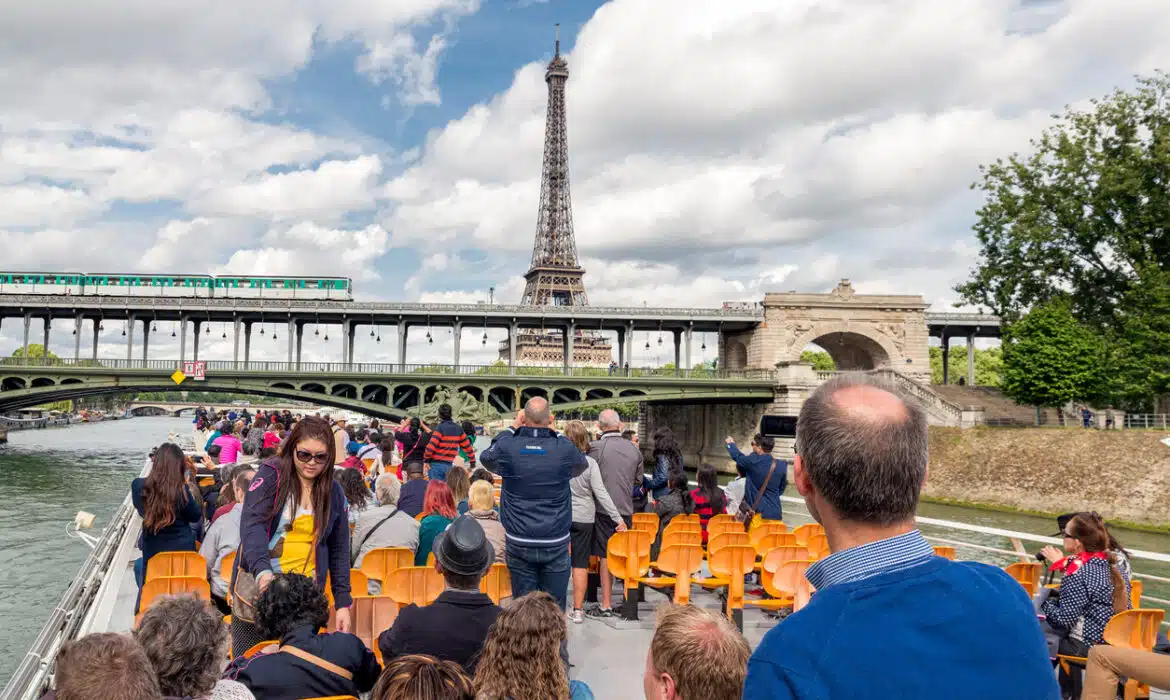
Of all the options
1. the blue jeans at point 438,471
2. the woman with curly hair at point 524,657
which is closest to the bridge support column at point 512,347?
the blue jeans at point 438,471

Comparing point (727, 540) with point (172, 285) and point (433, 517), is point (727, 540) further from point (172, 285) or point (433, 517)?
point (172, 285)

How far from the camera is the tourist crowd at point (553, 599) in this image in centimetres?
153

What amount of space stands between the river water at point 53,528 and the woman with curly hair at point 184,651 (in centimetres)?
964

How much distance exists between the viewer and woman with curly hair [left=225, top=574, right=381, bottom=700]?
10.9ft

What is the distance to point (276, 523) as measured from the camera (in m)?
4.36

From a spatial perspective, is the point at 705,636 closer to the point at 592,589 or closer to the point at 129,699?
the point at 129,699

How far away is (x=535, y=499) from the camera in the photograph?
587 cm

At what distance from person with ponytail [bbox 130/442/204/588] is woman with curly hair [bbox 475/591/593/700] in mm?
3495

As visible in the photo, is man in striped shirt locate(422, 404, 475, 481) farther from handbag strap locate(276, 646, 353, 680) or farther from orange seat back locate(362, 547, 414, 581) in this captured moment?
handbag strap locate(276, 646, 353, 680)

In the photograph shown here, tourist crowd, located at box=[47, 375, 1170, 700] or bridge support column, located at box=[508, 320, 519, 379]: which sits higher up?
bridge support column, located at box=[508, 320, 519, 379]

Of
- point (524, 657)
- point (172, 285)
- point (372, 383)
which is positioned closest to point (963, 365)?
point (372, 383)

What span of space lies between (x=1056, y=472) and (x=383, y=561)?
27.8 metres

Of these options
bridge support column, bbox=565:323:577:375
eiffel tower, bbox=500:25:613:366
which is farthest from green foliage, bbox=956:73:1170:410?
eiffel tower, bbox=500:25:613:366

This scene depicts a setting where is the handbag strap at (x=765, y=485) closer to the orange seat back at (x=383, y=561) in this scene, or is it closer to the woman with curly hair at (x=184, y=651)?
the orange seat back at (x=383, y=561)
